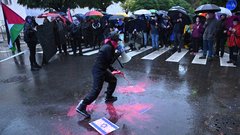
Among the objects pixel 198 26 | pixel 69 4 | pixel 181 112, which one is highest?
pixel 69 4

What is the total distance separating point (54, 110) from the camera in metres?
5.68

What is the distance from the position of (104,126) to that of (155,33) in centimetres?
929

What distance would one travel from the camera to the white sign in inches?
181

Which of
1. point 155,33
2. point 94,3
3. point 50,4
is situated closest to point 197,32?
point 155,33

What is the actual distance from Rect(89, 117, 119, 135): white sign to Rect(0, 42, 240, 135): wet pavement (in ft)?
0.37

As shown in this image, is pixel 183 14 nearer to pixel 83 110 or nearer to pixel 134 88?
pixel 134 88

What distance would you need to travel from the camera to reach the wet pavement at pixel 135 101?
4766 millimetres

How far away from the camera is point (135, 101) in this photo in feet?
20.1

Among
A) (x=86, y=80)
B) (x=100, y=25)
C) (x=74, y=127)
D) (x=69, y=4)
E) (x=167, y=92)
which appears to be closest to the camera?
(x=74, y=127)

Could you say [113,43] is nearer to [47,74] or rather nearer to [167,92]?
[167,92]

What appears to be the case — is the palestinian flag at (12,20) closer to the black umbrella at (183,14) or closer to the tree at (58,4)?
the black umbrella at (183,14)

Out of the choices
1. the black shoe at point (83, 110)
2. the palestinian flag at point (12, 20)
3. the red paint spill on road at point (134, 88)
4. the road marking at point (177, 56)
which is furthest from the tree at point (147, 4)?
the black shoe at point (83, 110)

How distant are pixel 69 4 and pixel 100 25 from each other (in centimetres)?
1331

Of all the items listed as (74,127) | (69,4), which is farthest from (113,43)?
(69,4)
